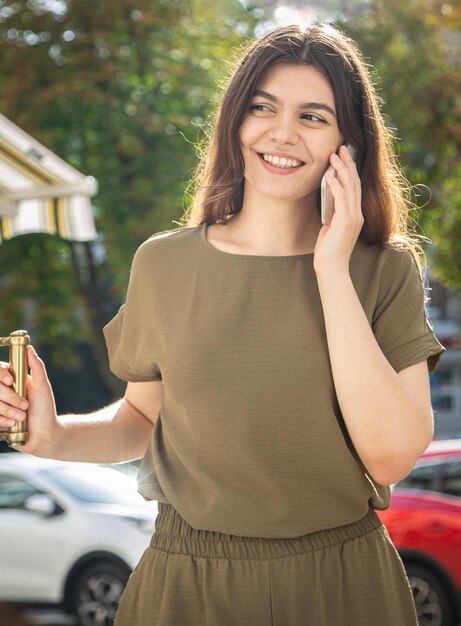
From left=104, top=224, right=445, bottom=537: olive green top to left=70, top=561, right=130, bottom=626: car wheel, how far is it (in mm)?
6384

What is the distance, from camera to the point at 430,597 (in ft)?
25.6

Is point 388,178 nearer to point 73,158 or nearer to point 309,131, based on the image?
point 309,131

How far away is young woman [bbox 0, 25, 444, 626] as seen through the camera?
2.16 metres

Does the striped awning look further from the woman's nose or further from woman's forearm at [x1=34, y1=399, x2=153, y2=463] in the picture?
the woman's nose

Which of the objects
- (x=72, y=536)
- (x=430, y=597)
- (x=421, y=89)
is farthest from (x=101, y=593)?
(x=421, y=89)

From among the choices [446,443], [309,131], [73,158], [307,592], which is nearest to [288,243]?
[309,131]

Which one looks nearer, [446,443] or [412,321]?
[412,321]

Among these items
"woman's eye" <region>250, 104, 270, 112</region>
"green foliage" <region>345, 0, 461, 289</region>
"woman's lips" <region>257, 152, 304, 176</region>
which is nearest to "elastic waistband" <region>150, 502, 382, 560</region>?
"woman's lips" <region>257, 152, 304, 176</region>

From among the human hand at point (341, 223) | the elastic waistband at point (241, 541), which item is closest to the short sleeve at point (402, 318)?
the human hand at point (341, 223)

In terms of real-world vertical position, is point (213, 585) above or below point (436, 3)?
below

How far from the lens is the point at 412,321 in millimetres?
2266

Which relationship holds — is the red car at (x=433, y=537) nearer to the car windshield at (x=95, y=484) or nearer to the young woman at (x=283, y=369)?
the car windshield at (x=95, y=484)

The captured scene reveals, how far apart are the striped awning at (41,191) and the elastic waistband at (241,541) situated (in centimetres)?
411

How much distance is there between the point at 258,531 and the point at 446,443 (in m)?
6.42
